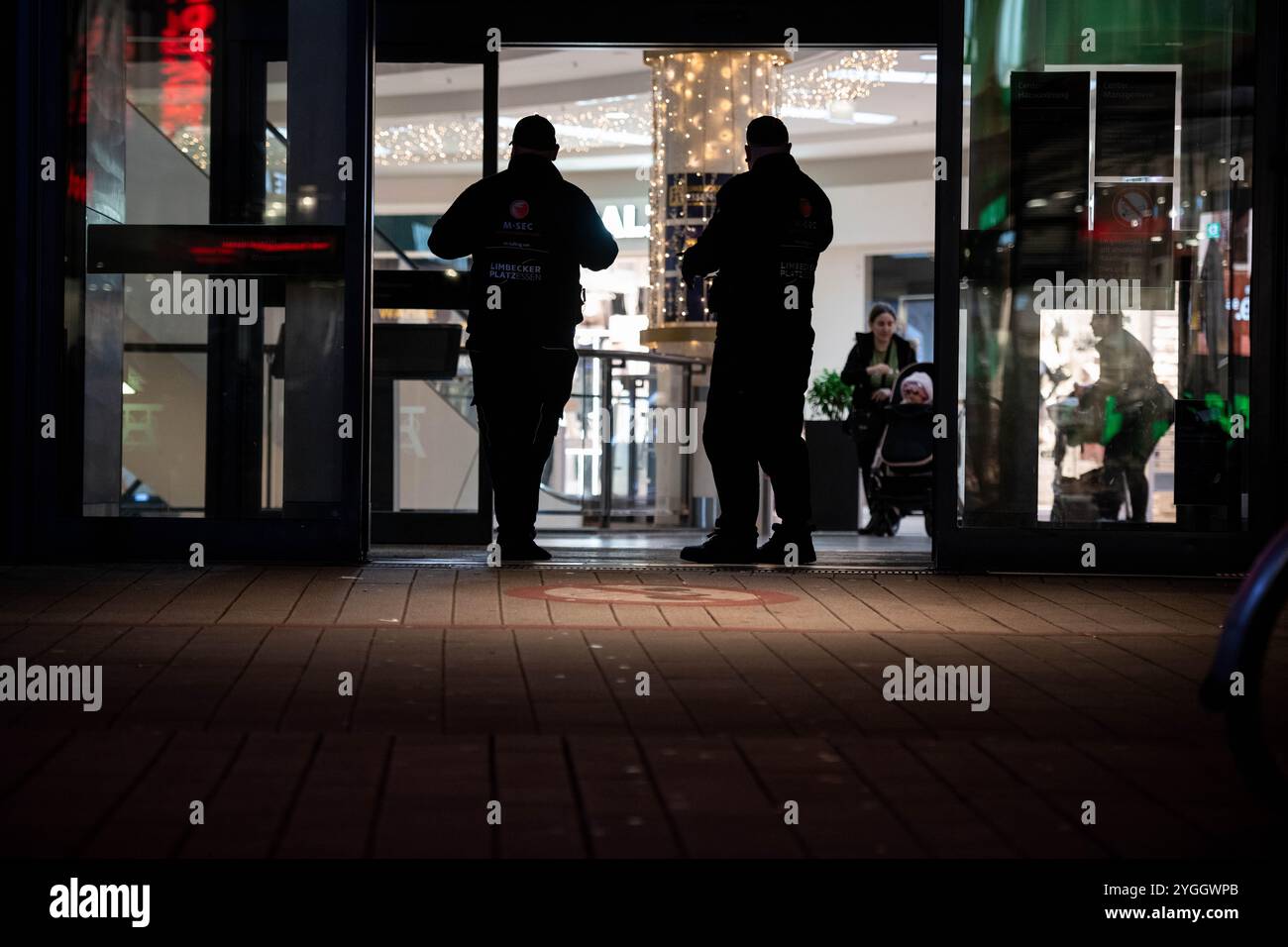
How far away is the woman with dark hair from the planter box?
86cm

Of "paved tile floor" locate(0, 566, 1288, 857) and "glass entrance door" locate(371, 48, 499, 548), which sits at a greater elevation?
"glass entrance door" locate(371, 48, 499, 548)

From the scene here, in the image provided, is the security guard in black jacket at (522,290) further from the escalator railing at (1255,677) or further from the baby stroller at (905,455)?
the escalator railing at (1255,677)

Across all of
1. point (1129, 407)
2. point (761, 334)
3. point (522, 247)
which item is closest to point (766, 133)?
point (761, 334)

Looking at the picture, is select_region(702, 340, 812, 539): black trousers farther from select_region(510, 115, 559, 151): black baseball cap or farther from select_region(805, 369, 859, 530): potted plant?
select_region(805, 369, 859, 530): potted plant

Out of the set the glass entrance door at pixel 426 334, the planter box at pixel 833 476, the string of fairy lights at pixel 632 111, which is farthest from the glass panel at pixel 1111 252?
the planter box at pixel 833 476

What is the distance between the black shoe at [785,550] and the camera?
7.30 metres

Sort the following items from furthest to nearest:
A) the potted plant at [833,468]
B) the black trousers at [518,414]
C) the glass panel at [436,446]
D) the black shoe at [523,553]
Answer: the potted plant at [833,468] → the glass panel at [436,446] → the black shoe at [523,553] → the black trousers at [518,414]

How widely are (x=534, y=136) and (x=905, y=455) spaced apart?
449 centimetres

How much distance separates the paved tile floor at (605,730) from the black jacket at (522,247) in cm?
157

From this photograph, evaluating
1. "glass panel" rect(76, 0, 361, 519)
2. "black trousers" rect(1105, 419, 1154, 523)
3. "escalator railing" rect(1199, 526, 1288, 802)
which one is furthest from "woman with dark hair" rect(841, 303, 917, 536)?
"escalator railing" rect(1199, 526, 1288, 802)

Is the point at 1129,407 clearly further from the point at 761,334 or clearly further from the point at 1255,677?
the point at 1255,677

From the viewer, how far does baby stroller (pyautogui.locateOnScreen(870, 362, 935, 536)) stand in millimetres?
10875

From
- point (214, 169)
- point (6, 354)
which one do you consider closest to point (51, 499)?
point (6, 354)
